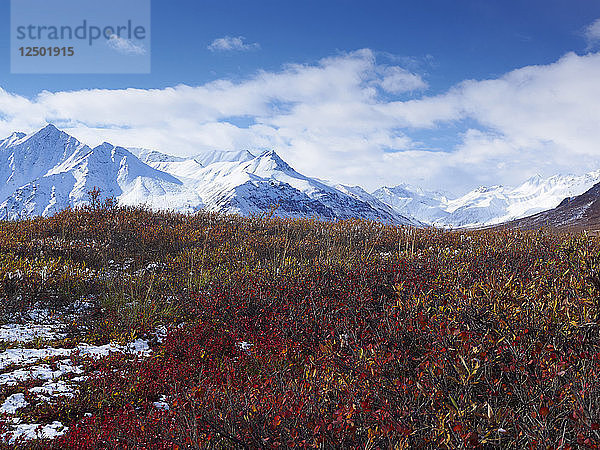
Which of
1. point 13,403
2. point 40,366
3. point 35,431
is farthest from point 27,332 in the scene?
point 35,431

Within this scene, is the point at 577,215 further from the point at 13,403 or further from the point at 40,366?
the point at 13,403

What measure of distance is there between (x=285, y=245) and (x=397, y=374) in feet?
25.0

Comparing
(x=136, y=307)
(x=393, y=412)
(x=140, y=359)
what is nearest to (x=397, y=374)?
(x=393, y=412)

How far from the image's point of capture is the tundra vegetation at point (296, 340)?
3055 mm

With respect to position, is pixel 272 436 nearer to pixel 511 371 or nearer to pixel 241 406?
pixel 241 406

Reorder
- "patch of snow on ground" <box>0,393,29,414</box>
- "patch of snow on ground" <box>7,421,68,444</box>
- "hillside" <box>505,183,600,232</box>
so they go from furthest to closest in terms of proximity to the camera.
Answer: "hillside" <box>505,183,600,232</box> < "patch of snow on ground" <box>0,393,29,414</box> < "patch of snow on ground" <box>7,421,68,444</box>

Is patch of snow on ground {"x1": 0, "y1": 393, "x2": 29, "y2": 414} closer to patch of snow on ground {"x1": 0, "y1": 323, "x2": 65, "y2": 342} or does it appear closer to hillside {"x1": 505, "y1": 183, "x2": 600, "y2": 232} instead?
patch of snow on ground {"x1": 0, "y1": 323, "x2": 65, "y2": 342}

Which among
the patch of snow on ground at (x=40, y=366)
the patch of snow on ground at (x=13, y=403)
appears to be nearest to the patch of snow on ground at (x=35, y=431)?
the patch of snow on ground at (x=40, y=366)

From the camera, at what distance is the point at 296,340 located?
6.01 m

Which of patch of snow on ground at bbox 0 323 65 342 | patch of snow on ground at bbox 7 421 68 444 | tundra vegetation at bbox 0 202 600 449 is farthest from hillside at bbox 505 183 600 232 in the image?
patch of snow on ground at bbox 7 421 68 444

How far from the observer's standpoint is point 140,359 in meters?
→ 5.64

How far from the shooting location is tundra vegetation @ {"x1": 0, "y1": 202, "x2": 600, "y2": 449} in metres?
3.05

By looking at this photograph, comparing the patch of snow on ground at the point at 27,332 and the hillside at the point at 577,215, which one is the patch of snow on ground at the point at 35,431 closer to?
the patch of snow on ground at the point at 27,332

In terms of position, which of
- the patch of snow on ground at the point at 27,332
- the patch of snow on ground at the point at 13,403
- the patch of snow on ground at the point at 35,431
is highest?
the patch of snow on ground at the point at 27,332
